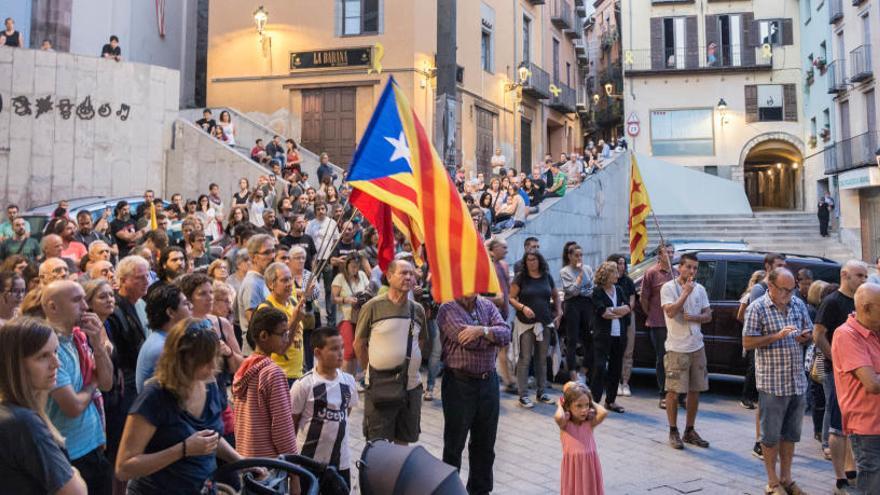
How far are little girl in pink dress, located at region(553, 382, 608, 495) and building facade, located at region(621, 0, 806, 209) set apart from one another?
33018mm

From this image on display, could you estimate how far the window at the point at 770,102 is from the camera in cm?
3547

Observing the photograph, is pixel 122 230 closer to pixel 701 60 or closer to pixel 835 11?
pixel 835 11

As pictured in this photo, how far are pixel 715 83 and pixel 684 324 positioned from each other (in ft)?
106

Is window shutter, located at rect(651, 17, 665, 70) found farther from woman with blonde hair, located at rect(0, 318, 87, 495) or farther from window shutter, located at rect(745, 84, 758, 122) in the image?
woman with blonde hair, located at rect(0, 318, 87, 495)

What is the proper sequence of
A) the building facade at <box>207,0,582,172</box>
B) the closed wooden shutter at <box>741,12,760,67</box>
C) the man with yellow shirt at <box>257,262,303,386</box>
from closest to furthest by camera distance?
the man with yellow shirt at <box>257,262,303,386</box>
the building facade at <box>207,0,582,172</box>
the closed wooden shutter at <box>741,12,760,67</box>

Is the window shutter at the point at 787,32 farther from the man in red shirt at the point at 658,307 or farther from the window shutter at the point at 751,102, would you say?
the man in red shirt at the point at 658,307

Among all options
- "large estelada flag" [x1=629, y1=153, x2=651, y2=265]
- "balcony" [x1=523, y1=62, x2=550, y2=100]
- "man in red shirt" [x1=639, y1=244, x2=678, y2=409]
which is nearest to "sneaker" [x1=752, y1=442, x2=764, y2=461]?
"man in red shirt" [x1=639, y1=244, x2=678, y2=409]

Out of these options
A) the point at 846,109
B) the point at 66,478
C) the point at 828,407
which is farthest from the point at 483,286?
the point at 846,109

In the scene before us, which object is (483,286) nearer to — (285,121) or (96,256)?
(96,256)

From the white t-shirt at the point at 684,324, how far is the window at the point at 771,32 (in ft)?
107

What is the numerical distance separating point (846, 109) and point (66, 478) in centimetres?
3283

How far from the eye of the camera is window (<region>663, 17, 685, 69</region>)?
3691cm

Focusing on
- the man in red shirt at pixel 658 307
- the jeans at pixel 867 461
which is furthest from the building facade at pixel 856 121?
the jeans at pixel 867 461

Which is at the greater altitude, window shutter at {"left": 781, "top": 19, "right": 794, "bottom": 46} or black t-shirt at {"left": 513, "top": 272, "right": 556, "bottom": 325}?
window shutter at {"left": 781, "top": 19, "right": 794, "bottom": 46}
